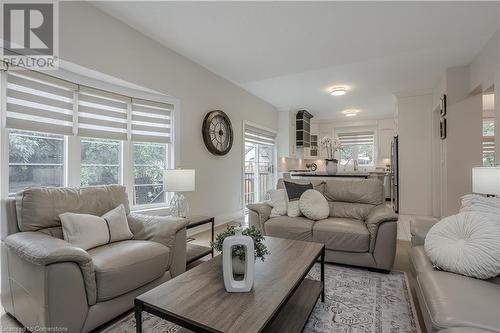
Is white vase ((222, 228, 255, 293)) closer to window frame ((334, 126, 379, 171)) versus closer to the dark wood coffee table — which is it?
the dark wood coffee table

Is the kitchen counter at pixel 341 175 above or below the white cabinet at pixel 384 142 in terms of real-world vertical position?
below

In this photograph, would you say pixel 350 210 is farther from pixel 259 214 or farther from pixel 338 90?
pixel 338 90

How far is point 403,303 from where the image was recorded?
6.48 ft

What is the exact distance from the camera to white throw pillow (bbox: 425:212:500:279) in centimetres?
141

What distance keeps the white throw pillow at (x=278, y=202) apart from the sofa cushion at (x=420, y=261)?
148 cm

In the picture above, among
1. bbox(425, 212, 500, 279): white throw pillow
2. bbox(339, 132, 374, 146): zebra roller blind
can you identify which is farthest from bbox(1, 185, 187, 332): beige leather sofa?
bbox(339, 132, 374, 146): zebra roller blind

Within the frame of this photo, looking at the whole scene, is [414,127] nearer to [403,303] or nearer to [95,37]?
[403,303]

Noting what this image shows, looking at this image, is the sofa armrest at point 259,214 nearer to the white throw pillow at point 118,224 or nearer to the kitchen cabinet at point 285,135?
the white throw pillow at point 118,224

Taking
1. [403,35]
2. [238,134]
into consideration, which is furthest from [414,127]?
[238,134]

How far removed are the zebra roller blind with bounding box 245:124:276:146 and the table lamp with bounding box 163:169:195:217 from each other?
9.33 ft

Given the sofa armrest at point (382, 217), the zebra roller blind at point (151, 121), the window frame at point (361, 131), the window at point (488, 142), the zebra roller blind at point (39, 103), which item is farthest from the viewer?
the window frame at point (361, 131)

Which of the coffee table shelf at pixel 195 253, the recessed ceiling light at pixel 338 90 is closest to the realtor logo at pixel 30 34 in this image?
the coffee table shelf at pixel 195 253

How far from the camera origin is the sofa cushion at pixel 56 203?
5.98 feet

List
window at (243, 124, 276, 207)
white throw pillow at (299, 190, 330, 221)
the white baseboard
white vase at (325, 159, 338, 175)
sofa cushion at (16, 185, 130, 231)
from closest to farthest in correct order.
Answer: sofa cushion at (16, 185, 130, 231) → white throw pillow at (299, 190, 330, 221) → the white baseboard → white vase at (325, 159, 338, 175) → window at (243, 124, 276, 207)
